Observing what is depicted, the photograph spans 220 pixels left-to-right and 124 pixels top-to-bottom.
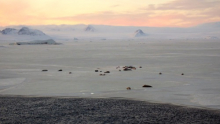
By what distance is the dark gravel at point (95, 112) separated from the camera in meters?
6.80

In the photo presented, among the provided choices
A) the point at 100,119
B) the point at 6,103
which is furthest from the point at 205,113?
the point at 6,103

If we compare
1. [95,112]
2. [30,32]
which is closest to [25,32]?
[30,32]

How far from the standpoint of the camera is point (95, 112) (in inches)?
295

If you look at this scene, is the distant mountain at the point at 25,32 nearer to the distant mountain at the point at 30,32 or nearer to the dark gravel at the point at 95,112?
the distant mountain at the point at 30,32

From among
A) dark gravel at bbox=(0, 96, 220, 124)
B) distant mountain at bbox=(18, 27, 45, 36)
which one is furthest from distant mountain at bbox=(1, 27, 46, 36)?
dark gravel at bbox=(0, 96, 220, 124)

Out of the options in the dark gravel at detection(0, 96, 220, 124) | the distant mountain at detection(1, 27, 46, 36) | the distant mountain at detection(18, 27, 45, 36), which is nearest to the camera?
the dark gravel at detection(0, 96, 220, 124)

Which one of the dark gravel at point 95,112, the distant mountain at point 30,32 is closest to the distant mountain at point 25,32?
the distant mountain at point 30,32

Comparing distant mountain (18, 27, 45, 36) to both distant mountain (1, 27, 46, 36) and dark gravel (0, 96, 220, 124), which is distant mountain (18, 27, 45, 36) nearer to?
distant mountain (1, 27, 46, 36)

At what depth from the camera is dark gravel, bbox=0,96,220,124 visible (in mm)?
6797

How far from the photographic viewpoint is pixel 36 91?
1033 centimetres

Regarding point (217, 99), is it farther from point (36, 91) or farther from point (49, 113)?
point (36, 91)

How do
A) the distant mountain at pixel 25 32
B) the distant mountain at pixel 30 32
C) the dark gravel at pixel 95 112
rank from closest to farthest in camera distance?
the dark gravel at pixel 95 112, the distant mountain at pixel 30 32, the distant mountain at pixel 25 32

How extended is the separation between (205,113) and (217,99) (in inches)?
68.3

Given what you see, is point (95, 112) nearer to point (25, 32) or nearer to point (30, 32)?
point (30, 32)
